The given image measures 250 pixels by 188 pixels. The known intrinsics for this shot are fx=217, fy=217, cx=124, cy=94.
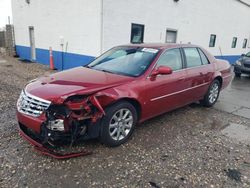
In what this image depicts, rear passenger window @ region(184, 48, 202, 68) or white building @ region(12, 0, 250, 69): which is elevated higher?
white building @ region(12, 0, 250, 69)

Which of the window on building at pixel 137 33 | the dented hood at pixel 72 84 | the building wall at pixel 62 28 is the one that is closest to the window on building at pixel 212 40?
the window on building at pixel 137 33

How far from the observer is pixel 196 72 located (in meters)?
4.70

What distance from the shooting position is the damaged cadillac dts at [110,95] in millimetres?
2881

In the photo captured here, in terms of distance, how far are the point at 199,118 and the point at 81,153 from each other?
280cm

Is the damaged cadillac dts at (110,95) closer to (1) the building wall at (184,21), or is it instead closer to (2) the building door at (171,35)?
(1) the building wall at (184,21)

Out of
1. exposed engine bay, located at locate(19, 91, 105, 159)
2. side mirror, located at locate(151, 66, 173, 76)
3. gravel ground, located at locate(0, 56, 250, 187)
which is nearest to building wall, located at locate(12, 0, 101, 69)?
side mirror, located at locate(151, 66, 173, 76)

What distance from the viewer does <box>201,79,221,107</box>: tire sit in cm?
533

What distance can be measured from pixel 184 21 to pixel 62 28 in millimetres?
6176

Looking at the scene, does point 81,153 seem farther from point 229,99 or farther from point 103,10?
point 103,10

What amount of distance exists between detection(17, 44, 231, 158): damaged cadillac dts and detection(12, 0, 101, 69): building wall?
388 centimetres

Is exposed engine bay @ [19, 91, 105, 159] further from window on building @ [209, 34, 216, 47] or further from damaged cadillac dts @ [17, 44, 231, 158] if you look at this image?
window on building @ [209, 34, 216, 47]

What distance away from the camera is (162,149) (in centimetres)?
341

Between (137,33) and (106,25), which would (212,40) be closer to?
(137,33)

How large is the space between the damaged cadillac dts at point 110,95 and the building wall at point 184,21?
384 centimetres
